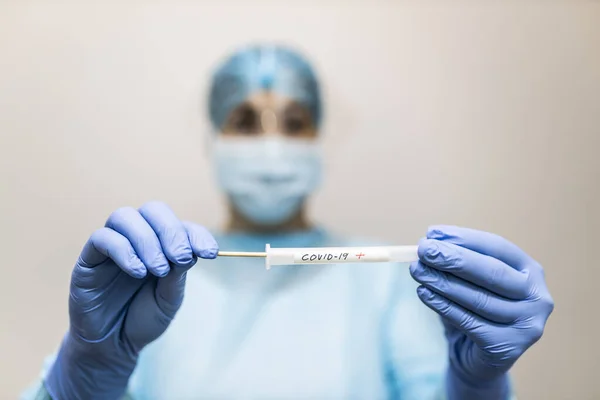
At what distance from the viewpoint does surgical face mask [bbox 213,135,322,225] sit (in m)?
1.40

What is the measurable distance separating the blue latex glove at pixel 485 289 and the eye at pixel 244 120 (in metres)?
0.71

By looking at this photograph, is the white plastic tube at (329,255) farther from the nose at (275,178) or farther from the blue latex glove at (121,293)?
the nose at (275,178)

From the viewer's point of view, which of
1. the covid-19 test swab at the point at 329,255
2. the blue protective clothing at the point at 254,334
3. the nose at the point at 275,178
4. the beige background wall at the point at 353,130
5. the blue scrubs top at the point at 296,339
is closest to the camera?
the covid-19 test swab at the point at 329,255

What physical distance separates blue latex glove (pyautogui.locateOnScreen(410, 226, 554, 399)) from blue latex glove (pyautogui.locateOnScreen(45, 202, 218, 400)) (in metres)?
0.40

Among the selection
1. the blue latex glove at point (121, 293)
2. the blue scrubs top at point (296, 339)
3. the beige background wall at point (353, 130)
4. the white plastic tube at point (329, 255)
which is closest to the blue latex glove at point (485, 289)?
the white plastic tube at point (329, 255)

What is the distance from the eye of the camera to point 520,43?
158 cm

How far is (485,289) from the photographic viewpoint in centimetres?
89

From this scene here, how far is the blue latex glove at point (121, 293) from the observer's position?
862 mm

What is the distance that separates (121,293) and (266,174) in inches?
22.2

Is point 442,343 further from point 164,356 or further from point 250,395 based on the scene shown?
point 164,356

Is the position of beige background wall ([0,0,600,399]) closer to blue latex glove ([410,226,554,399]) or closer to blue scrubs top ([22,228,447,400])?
blue scrubs top ([22,228,447,400])

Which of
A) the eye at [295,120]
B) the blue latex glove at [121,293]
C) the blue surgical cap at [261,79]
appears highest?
the blue surgical cap at [261,79]

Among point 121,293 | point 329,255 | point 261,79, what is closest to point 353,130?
point 261,79

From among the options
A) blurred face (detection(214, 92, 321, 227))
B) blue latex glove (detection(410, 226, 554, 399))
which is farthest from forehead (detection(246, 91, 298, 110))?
blue latex glove (detection(410, 226, 554, 399))
